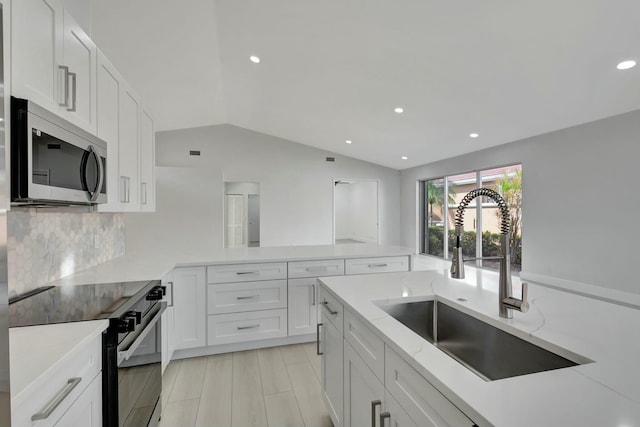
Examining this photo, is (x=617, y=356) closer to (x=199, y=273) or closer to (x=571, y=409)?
(x=571, y=409)

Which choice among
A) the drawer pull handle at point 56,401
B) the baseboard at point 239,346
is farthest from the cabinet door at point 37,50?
the baseboard at point 239,346

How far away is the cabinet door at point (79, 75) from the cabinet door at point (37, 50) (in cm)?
6

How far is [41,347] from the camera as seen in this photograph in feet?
3.07

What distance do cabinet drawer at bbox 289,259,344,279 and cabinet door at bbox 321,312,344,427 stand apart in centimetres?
98

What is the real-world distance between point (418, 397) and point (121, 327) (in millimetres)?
1108

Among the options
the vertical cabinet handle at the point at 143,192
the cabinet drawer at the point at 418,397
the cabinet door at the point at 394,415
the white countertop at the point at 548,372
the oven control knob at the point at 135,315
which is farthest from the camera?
the vertical cabinet handle at the point at 143,192

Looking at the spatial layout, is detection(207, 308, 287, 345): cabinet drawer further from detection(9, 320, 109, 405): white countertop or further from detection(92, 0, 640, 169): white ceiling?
detection(92, 0, 640, 169): white ceiling

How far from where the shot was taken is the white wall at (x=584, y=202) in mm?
3377

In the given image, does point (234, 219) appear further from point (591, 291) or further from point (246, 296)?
point (591, 291)

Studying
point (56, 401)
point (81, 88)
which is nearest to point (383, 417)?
point (56, 401)

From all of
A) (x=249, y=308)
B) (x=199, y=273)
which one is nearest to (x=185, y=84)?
(x=199, y=273)

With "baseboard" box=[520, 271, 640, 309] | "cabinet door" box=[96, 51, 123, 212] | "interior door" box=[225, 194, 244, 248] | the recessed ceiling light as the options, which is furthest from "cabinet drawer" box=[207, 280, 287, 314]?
"interior door" box=[225, 194, 244, 248]

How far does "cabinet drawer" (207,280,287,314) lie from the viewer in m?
2.56

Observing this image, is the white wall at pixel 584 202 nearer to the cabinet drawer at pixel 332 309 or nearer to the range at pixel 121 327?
the cabinet drawer at pixel 332 309
